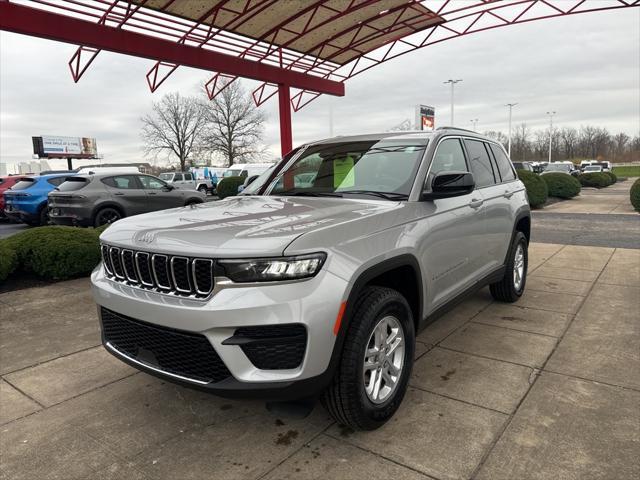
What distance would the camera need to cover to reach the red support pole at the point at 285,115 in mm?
16750

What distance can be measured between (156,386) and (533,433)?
2.57 meters

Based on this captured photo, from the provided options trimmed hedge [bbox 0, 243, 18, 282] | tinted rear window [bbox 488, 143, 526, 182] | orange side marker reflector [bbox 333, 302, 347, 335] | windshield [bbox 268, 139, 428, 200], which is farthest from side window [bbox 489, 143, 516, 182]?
trimmed hedge [bbox 0, 243, 18, 282]

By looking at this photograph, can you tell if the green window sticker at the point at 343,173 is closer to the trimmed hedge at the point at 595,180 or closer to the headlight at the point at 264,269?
the headlight at the point at 264,269

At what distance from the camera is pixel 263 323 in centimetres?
222

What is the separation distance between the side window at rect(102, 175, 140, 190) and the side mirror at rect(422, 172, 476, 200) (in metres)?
10.5

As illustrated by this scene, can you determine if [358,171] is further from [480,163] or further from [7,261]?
[7,261]

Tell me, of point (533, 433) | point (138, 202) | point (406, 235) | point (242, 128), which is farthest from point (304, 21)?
point (242, 128)

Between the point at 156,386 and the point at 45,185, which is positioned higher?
the point at 45,185

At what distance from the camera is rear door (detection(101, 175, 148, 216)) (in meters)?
11.7

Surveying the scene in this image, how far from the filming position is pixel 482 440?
8.77 feet

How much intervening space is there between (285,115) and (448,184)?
14.5 m

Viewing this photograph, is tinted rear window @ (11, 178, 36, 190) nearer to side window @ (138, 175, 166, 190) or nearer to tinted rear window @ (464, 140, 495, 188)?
side window @ (138, 175, 166, 190)

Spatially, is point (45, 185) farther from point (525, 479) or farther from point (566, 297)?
point (525, 479)

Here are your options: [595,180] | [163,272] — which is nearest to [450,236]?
[163,272]
